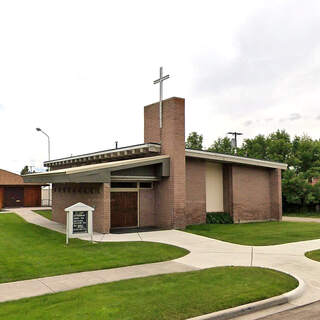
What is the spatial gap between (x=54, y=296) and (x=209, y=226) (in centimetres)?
1408

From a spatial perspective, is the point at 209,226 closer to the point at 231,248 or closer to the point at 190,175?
the point at 190,175

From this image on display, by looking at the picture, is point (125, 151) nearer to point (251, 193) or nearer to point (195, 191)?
point (195, 191)

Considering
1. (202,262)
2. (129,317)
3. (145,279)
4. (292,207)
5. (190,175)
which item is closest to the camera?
(129,317)

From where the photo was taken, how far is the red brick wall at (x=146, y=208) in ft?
64.7

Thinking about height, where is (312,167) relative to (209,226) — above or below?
above

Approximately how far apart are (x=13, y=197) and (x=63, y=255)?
29666 millimetres

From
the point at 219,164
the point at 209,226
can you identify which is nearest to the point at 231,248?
the point at 209,226

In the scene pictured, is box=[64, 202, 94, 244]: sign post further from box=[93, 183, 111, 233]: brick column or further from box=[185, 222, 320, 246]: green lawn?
box=[185, 222, 320, 246]: green lawn

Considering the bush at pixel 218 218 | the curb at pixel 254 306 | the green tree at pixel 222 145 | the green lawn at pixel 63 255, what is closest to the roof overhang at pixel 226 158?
the bush at pixel 218 218

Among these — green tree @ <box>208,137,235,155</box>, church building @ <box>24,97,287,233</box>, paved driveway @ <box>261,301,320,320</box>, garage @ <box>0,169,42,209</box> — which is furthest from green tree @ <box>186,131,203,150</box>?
paved driveway @ <box>261,301,320,320</box>

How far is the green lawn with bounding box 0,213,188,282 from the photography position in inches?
394

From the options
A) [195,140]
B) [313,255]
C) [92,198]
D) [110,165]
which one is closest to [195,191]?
[92,198]

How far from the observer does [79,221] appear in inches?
580

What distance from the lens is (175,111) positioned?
1938cm
